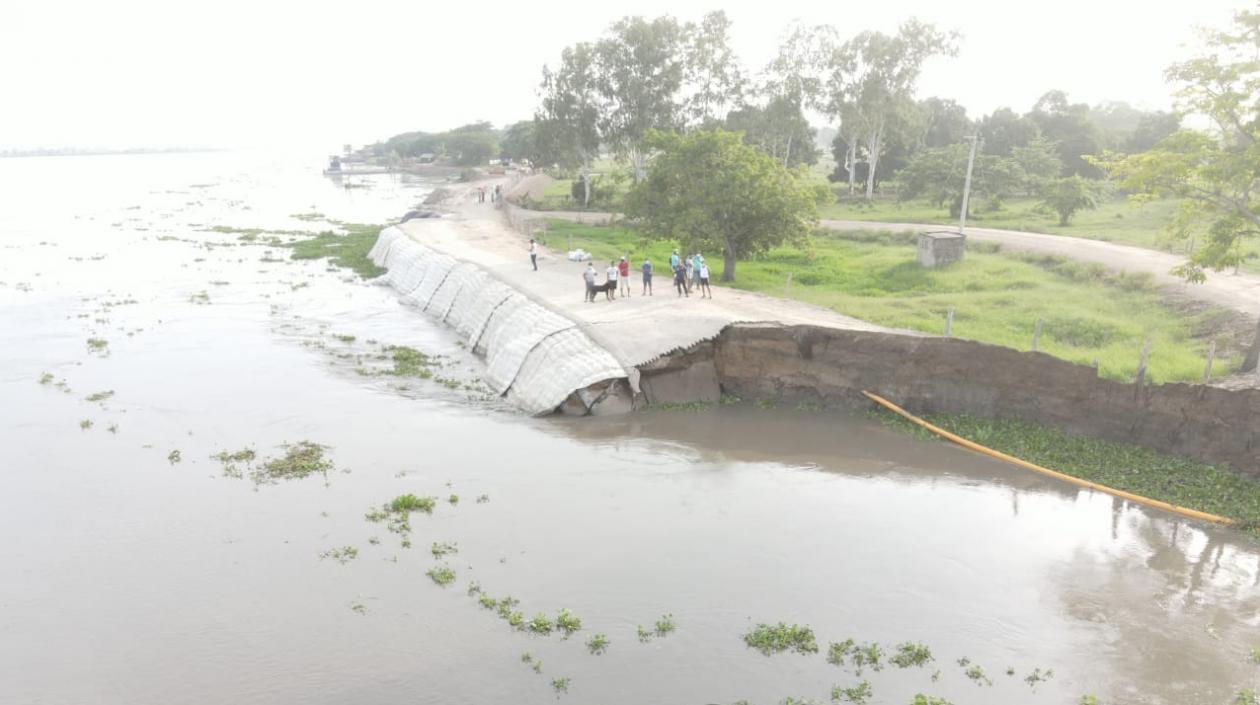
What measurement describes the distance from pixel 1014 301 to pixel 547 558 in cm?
2212

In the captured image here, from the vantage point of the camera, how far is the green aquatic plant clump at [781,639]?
39.4ft

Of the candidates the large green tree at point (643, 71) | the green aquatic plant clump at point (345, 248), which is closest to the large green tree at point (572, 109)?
the large green tree at point (643, 71)

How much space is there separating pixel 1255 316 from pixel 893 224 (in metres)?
26.2

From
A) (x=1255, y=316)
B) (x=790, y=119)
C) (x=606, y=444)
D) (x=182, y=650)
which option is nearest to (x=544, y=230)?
(x=790, y=119)

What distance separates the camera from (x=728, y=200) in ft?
106

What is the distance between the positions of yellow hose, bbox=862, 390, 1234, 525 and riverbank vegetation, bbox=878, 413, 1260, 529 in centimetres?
22

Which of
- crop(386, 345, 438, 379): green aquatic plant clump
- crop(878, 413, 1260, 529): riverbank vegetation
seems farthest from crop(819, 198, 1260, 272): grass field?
crop(386, 345, 438, 379): green aquatic plant clump

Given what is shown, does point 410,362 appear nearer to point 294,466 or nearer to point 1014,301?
point 294,466

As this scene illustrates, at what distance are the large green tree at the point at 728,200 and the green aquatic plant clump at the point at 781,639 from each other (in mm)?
22048

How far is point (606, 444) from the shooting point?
20.1 metres

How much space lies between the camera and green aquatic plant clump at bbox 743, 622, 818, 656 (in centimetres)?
1202

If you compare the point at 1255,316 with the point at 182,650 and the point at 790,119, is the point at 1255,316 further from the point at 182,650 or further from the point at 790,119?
the point at 790,119

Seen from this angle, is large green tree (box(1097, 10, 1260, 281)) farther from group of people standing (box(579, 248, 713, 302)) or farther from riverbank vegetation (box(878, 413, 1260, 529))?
group of people standing (box(579, 248, 713, 302))

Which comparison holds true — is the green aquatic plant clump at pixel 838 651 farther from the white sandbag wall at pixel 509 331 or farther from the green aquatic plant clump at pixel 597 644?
the white sandbag wall at pixel 509 331
